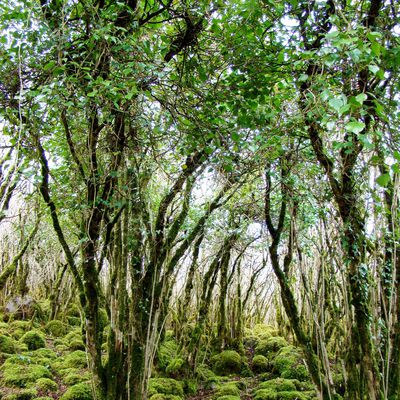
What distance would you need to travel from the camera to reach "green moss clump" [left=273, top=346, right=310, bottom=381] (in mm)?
5930

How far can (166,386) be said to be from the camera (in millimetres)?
4898

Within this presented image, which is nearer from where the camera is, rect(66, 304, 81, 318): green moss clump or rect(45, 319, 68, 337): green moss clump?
rect(45, 319, 68, 337): green moss clump

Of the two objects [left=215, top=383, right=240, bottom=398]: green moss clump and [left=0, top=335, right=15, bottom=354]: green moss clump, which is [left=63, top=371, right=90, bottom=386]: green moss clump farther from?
[left=215, top=383, right=240, bottom=398]: green moss clump

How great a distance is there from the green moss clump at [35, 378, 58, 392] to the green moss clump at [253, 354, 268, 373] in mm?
3443

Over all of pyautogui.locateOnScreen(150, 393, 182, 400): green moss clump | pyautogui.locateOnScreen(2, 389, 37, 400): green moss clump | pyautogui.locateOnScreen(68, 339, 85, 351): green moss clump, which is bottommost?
pyautogui.locateOnScreen(150, 393, 182, 400): green moss clump

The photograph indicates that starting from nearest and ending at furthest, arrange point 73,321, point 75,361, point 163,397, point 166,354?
1. point 163,397
2. point 75,361
3. point 166,354
4. point 73,321

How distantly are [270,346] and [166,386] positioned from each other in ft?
10.2

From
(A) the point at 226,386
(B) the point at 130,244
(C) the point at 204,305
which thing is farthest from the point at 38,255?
(B) the point at 130,244

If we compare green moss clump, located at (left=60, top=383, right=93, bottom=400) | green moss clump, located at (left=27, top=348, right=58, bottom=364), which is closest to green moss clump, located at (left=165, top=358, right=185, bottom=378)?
green moss clump, located at (left=60, top=383, right=93, bottom=400)

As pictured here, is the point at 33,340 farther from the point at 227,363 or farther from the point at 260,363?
the point at 260,363

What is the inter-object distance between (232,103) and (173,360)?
174 inches

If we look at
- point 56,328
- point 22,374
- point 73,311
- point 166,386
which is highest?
point 73,311

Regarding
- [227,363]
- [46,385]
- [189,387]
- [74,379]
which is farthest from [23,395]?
[227,363]

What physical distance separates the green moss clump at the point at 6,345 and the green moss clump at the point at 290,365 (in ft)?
13.0
